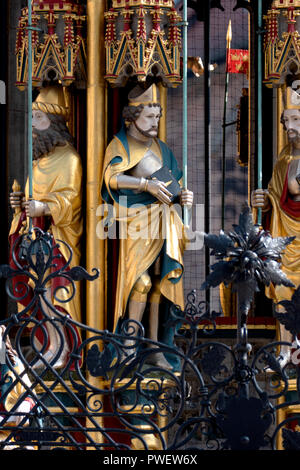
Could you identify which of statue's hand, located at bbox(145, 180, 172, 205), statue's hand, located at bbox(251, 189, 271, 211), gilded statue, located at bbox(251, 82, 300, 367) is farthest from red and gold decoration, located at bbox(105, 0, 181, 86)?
statue's hand, located at bbox(251, 189, 271, 211)

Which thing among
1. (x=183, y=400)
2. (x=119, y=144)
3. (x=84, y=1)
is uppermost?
(x=84, y=1)

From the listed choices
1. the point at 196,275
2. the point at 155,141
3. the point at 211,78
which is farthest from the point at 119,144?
the point at 211,78

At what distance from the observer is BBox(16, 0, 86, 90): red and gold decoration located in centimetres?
1077

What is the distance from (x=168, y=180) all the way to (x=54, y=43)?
1.19 m

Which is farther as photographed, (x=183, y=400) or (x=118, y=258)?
(x=118, y=258)

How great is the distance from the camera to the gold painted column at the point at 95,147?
35.3 feet

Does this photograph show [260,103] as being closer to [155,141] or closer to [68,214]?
[155,141]

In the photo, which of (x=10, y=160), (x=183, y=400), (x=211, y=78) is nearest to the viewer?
(x=183, y=400)

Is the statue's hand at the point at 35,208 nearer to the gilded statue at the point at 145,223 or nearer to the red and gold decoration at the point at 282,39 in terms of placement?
the gilded statue at the point at 145,223

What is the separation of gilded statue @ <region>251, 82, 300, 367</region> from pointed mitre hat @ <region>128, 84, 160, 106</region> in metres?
0.86

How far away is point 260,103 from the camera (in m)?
10.8

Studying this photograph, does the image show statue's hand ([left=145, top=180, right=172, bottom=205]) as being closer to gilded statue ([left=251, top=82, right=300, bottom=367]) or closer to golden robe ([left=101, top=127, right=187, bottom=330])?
golden robe ([left=101, top=127, right=187, bottom=330])

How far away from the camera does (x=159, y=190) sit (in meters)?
10.5

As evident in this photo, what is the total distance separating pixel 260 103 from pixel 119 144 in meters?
0.98
